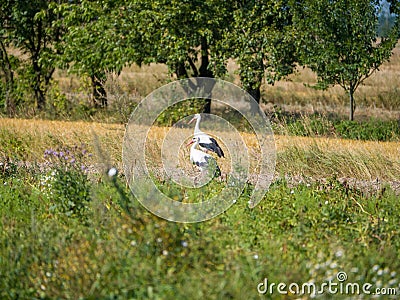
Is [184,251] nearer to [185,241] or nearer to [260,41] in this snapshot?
[185,241]

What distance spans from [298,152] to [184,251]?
5549mm

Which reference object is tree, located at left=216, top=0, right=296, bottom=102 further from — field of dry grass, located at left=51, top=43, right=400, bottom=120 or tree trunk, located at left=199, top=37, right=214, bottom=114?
field of dry grass, located at left=51, top=43, right=400, bottom=120

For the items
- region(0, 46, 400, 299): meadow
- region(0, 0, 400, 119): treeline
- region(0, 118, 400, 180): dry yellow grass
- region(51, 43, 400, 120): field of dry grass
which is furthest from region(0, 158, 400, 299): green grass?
region(51, 43, 400, 120): field of dry grass

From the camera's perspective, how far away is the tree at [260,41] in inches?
722

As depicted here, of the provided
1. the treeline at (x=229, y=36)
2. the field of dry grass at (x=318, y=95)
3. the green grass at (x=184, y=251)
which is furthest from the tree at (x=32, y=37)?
the green grass at (x=184, y=251)

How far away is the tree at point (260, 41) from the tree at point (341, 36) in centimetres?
56

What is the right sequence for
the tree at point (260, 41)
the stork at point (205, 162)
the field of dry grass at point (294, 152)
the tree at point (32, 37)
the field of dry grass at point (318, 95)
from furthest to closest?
the field of dry grass at point (318, 95) → the tree at point (32, 37) → the tree at point (260, 41) → the field of dry grass at point (294, 152) → the stork at point (205, 162)

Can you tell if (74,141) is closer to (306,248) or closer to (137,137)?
(137,137)

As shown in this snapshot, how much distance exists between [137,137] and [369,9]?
9.88m

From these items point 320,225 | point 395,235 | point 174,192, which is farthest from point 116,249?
point 395,235

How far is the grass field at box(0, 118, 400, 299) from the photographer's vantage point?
4.56m

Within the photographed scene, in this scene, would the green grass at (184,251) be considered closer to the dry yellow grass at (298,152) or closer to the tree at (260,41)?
the dry yellow grass at (298,152)

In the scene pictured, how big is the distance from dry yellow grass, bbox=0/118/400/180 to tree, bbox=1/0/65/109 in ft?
32.1

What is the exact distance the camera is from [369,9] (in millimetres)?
17625
